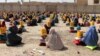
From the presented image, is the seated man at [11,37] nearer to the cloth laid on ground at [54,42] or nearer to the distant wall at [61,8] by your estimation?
the cloth laid on ground at [54,42]

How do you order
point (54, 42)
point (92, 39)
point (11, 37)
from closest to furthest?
point (92, 39)
point (54, 42)
point (11, 37)

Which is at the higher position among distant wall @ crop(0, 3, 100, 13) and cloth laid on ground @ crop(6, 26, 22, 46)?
cloth laid on ground @ crop(6, 26, 22, 46)

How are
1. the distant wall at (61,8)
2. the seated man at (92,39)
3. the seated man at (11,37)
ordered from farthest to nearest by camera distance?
the distant wall at (61,8), the seated man at (11,37), the seated man at (92,39)

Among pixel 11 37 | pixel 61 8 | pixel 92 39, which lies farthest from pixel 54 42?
pixel 61 8

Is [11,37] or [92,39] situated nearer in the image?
[92,39]

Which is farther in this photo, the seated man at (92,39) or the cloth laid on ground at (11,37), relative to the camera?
the cloth laid on ground at (11,37)

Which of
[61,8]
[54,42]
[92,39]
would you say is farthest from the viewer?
[61,8]

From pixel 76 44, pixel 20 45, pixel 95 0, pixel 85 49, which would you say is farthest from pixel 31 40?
pixel 95 0

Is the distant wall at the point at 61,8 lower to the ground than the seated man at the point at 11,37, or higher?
lower

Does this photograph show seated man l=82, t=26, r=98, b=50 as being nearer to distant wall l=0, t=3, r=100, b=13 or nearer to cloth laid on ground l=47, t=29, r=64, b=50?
cloth laid on ground l=47, t=29, r=64, b=50

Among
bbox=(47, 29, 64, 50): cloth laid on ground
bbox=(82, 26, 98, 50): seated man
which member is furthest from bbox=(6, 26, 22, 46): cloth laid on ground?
bbox=(82, 26, 98, 50): seated man

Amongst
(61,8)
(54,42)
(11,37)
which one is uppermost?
(11,37)

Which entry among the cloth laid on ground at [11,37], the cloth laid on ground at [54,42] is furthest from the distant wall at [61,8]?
the cloth laid on ground at [54,42]

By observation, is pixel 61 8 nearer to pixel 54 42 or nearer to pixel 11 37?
pixel 11 37
